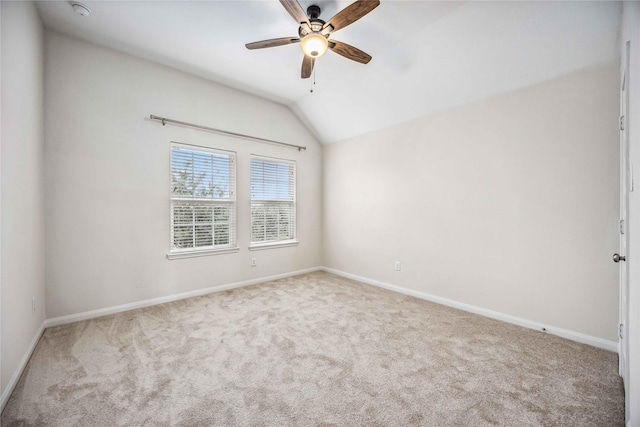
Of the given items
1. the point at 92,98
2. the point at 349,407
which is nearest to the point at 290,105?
the point at 92,98

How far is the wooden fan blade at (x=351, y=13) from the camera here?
187cm

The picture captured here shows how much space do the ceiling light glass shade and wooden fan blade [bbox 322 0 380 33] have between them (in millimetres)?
96

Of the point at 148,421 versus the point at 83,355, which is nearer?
the point at 148,421

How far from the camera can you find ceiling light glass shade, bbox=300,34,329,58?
2.19 m

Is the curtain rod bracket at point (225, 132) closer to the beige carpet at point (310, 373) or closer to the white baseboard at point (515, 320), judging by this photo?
the beige carpet at point (310, 373)

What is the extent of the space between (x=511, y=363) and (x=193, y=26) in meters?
4.16

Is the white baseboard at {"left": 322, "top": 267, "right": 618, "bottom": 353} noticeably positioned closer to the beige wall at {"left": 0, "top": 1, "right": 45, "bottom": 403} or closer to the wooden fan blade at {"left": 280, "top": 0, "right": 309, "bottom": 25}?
the wooden fan blade at {"left": 280, "top": 0, "right": 309, "bottom": 25}

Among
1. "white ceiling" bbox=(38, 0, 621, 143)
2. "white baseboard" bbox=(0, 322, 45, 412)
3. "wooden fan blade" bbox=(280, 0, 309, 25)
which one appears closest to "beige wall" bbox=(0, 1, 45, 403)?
"white baseboard" bbox=(0, 322, 45, 412)

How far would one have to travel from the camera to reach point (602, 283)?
2330 mm

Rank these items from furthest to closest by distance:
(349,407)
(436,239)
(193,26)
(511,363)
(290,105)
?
(290,105) < (436,239) < (193,26) < (511,363) < (349,407)

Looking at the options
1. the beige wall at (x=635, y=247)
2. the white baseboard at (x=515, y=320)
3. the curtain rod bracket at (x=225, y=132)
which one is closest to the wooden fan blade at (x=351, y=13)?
the beige wall at (x=635, y=247)

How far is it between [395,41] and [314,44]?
1174mm

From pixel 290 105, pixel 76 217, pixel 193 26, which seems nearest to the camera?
pixel 193 26

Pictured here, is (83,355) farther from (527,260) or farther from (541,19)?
(541,19)
